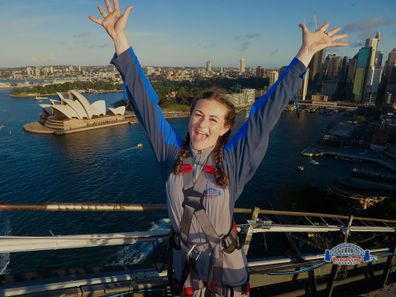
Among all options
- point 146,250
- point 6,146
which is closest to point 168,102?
point 6,146

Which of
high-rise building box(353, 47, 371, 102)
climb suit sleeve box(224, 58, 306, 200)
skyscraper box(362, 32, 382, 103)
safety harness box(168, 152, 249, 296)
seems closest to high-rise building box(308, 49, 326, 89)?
high-rise building box(353, 47, 371, 102)

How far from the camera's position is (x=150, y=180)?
13.2 metres

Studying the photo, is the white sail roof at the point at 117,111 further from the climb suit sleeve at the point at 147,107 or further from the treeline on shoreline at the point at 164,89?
the climb suit sleeve at the point at 147,107

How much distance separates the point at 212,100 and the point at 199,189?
23cm

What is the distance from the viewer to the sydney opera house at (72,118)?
78.6ft

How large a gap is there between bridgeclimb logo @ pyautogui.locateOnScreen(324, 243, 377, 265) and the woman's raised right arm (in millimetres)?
1129

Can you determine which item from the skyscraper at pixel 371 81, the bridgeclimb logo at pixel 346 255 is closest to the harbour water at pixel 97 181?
the bridgeclimb logo at pixel 346 255

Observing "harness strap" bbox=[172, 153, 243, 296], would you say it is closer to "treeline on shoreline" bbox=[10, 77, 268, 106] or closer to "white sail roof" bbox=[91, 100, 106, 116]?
"treeline on shoreline" bbox=[10, 77, 268, 106]

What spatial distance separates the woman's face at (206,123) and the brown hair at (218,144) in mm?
14

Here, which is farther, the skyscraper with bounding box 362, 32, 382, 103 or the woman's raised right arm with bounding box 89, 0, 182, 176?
the skyscraper with bounding box 362, 32, 382, 103

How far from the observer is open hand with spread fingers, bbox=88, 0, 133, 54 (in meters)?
0.76

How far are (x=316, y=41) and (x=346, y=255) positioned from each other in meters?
1.19

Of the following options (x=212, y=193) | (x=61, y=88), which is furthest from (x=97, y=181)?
(x=61, y=88)

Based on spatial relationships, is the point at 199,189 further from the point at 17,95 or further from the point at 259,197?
the point at 17,95
